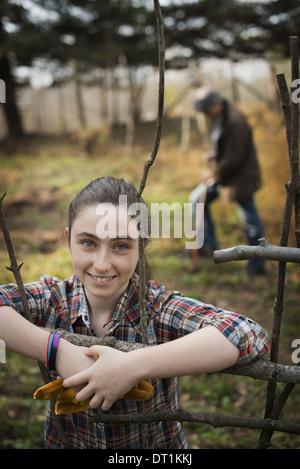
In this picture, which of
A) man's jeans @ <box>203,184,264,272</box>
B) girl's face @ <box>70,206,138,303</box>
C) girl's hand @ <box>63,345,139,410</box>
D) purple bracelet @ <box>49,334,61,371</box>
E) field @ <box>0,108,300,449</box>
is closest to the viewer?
girl's hand @ <box>63,345,139,410</box>

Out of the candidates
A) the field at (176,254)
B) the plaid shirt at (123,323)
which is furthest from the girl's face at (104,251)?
the field at (176,254)

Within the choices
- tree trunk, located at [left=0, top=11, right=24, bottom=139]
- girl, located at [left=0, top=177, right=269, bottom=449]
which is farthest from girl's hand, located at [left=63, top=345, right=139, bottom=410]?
tree trunk, located at [left=0, top=11, right=24, bottom=139]

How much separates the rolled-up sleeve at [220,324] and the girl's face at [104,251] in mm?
194

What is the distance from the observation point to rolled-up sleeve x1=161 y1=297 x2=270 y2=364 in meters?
1.01

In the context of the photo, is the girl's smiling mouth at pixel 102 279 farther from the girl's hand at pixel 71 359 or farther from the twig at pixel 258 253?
the twig at pixel 258 253

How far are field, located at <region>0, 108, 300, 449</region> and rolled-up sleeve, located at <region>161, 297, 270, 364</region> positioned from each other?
44 cm

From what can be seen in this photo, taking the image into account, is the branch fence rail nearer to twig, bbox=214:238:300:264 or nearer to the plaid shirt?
twig, bbox=214:238:300:264

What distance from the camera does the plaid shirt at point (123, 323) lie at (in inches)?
48.4

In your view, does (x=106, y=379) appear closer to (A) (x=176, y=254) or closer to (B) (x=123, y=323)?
(B) (x=123, y=323)

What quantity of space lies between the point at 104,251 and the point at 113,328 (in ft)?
0.94

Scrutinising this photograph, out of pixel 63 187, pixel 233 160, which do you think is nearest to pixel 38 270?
pixel 233 160

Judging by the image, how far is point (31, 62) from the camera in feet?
43.4
